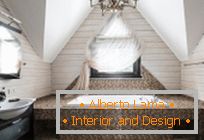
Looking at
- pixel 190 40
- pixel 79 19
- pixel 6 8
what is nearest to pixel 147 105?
pixel 190 40

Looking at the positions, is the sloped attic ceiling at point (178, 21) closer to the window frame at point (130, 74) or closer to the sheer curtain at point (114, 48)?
the sheer curtain at point (114, 48)

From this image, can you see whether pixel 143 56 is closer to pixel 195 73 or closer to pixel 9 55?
pixel 195 73

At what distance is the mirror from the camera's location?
1.96 metres

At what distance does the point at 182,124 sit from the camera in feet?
9.45

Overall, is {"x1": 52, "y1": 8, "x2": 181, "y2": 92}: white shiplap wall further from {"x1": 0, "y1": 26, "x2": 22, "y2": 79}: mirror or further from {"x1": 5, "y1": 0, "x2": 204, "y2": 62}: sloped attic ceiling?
{"x1": 0, "y1": 26, "x2": 22, "y2": 79}: mirror

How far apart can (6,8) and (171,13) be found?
91.3 inches

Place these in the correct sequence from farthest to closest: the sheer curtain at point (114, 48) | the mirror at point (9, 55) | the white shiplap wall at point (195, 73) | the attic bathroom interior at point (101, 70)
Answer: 1. the sheer curtain at point (114, 48)
2. the white shiplap wall at point (195, 73)
3. the attic bathroom interior at point (101, 70)
4. the mirror at point (9, 55)

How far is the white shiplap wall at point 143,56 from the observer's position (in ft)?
10.8

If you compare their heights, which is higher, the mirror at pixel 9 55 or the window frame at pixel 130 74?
the mirror at pixel 9 55

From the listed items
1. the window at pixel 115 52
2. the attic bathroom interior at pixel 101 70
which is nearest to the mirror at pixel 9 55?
the attic bathroom interior at pixel 101 70

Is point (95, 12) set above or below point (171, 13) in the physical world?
above

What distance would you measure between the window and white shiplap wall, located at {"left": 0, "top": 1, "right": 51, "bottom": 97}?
0.96 metres

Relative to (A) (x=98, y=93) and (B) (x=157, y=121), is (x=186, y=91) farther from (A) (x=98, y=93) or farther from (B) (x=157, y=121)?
(A) (x=98, y=93)

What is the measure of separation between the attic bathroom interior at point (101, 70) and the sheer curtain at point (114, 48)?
0.02 m
